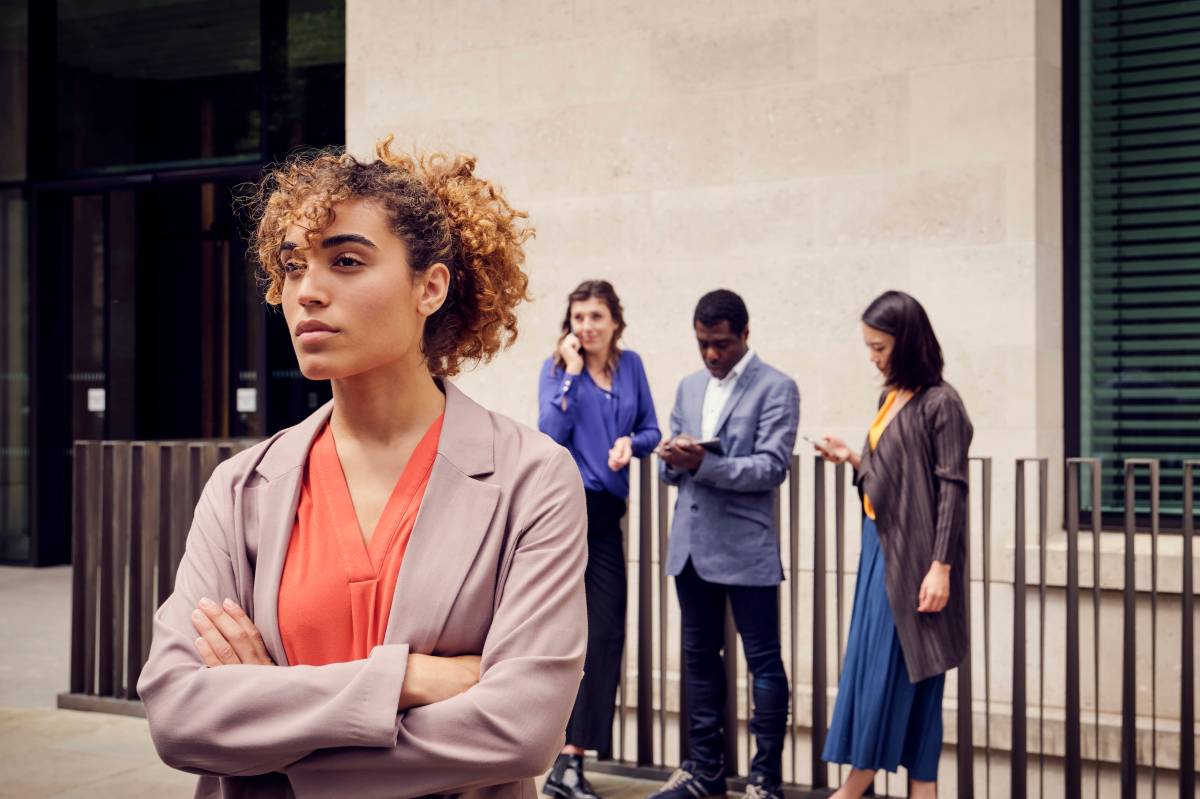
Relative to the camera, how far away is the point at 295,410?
11242 mm

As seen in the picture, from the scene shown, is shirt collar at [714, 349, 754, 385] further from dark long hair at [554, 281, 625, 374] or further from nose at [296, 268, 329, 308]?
nose at [296, 268, 329, 308]

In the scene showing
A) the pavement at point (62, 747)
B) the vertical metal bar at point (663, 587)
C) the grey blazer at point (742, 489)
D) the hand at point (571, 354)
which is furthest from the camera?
the vertical metal bar at point (663, 587)

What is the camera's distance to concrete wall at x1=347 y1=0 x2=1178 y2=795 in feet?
22.0

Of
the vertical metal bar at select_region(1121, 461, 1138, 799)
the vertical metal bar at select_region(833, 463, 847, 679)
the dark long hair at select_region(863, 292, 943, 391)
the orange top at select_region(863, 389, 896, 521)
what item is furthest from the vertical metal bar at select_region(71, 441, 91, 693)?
the vertical metal bar at select_region(1121, 461, 1138, 799)

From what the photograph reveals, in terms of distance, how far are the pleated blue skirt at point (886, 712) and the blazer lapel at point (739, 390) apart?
32.6 inches

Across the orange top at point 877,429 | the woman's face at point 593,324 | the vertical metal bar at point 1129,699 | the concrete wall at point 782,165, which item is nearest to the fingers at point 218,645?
the orange top at point 877,429

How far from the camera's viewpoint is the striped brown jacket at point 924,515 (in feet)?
15.8

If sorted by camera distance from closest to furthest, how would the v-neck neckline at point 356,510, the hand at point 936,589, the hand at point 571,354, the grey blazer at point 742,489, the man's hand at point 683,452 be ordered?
the v-neck neckline at point 356,510
the hand at point 936,589
the man's hand at point 683,452
the grey blazer at point 742,489
the hand at point 571,354

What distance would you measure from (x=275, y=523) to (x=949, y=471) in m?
3.26

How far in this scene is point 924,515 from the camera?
4875 millimetres

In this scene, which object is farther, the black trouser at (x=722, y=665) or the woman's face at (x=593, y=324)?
the woman's face at (x=593, y=324)

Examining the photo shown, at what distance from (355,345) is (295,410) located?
9465 millimetres

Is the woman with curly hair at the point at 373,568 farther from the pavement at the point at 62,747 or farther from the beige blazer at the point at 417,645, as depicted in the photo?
the pavement at the point at 62,747

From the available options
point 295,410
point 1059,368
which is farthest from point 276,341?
point 1059,368
